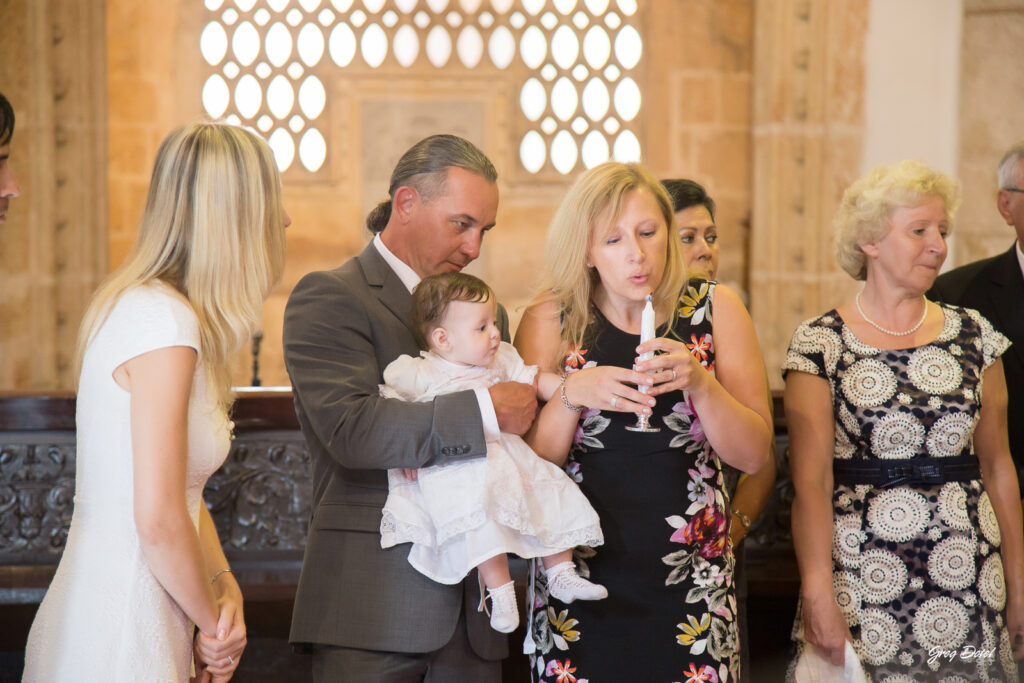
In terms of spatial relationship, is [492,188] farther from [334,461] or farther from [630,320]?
[334,461]

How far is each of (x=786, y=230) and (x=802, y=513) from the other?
14.3 feet

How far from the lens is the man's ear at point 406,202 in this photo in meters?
2.57

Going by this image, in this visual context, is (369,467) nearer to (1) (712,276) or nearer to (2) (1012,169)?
(1) (712,276)

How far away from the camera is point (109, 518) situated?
2.06m

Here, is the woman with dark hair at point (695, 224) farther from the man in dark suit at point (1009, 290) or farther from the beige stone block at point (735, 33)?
the beige stone block at point (735, 33)

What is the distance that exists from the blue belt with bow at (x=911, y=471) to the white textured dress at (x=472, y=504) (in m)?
0.98

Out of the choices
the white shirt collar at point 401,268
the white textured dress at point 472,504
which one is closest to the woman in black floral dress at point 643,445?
the white textured dress at point 472,504

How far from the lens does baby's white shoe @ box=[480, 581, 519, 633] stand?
2.20m

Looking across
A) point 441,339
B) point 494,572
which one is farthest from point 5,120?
point 494,572

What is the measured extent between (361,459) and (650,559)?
0.74 m

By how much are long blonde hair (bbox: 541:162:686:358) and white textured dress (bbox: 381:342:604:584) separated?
310 millimetres

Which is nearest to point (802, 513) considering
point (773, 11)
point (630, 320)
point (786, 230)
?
point (630, 320)

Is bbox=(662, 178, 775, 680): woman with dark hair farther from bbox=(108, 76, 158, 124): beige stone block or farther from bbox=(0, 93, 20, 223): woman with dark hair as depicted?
bbox=(108, 76, 158, 124): beige stone block

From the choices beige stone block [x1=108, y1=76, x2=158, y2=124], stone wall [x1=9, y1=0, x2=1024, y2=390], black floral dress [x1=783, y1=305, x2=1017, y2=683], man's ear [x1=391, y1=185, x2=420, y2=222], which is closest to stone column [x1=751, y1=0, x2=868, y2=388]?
stone wall [x1=9, y1=0, x2=1024, y2=390]
